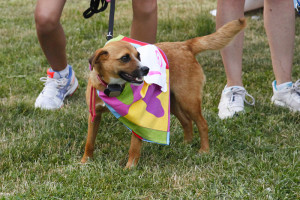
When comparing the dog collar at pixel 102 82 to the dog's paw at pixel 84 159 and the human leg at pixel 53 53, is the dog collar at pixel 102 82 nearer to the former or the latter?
the dog's paw at pixel 84 159

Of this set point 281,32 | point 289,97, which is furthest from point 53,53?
point 289,97

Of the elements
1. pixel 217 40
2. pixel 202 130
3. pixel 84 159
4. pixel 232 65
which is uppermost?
pixel 217 40

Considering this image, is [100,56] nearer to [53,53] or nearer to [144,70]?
[144,70]

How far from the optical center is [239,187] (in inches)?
94.7

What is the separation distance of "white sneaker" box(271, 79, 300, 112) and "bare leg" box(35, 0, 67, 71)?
2134 millimetres

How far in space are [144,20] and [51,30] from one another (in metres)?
0.84

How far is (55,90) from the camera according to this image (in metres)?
4.02

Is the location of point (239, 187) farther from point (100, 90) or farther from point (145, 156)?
point (100, 90)

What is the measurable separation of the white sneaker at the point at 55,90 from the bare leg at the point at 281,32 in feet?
6.75

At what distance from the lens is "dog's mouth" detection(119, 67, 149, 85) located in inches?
98.4

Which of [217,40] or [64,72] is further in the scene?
[64,72]

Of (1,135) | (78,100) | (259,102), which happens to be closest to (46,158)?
(1,135)

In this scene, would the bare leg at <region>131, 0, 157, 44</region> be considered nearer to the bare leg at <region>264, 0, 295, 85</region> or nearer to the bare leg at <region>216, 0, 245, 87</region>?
the bare leg at <region>216, 0, 245, 87</region>

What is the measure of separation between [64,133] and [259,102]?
1930 millimetres
